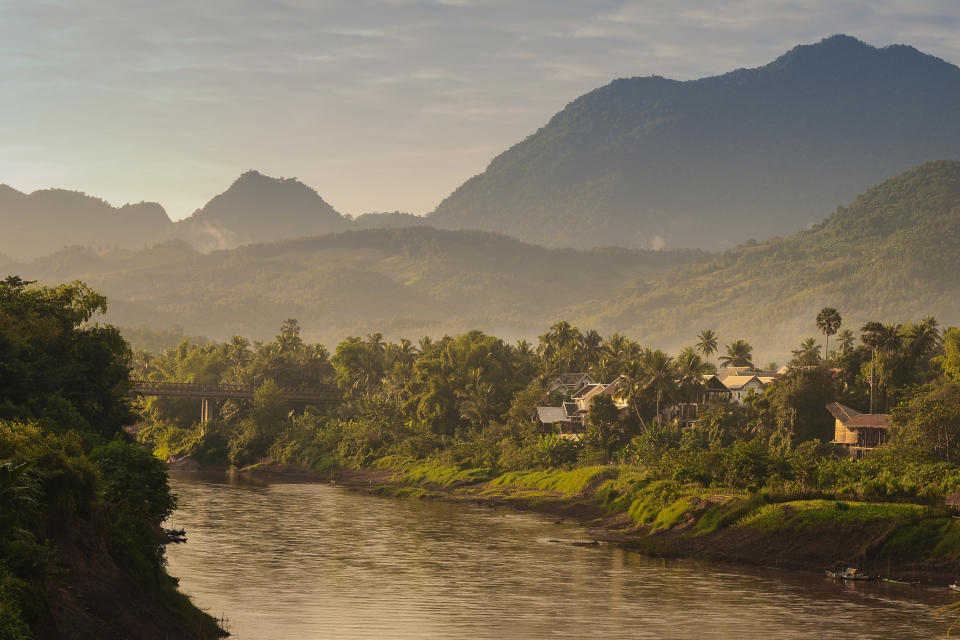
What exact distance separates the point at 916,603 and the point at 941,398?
4276cm

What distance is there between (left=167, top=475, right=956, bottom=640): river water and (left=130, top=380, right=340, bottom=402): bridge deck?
8682cm

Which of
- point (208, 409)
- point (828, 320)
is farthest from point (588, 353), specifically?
point (208, 409)

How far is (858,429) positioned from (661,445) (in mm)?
20530

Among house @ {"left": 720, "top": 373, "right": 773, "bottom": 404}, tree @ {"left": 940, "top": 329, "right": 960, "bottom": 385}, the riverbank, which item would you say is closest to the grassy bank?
the riverbank

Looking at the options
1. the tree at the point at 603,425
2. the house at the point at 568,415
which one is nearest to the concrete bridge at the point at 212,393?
the house at the point at 568,415

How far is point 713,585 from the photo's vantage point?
73938 mm

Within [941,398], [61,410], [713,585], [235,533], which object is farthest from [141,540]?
[941,398]

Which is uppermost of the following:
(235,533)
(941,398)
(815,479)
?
(941,398)

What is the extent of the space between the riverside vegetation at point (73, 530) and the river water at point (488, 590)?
7593 mm

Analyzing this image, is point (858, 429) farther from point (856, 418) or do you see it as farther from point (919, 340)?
point (919, 340)

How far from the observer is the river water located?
59.7 meters

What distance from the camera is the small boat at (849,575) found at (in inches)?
2982

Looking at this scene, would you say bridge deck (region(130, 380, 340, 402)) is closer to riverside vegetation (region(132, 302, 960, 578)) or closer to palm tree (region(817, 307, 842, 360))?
riverside vegetation (region(132, 302, 960, 578))

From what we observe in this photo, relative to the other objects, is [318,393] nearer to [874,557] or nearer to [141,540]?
[874,557]
